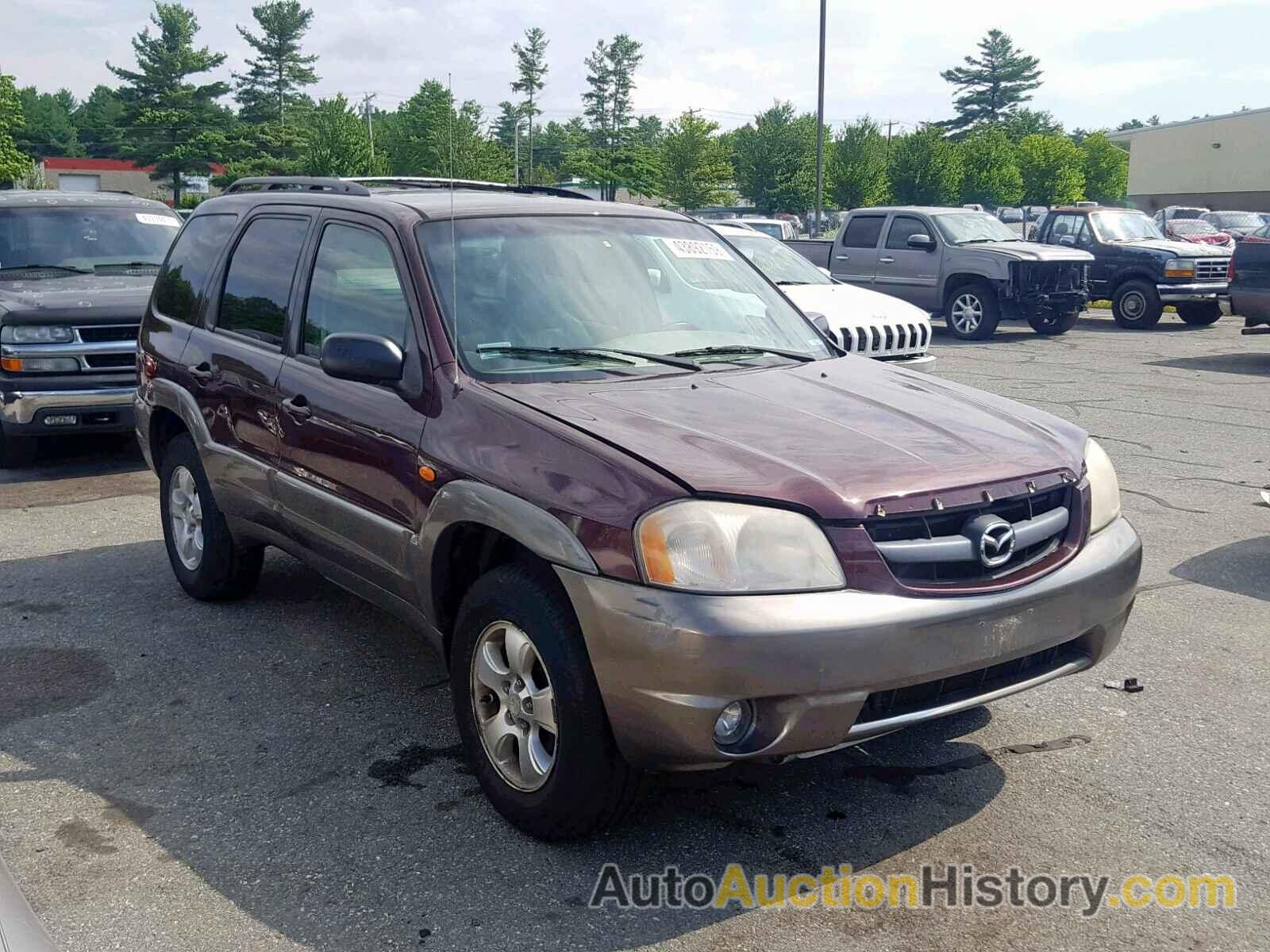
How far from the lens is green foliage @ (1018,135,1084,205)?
66.1 metres

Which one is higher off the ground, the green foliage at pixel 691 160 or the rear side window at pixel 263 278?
the green foliage at pixel 691 160

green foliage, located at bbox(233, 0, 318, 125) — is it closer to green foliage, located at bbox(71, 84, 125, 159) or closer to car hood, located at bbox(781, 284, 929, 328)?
green foliage, located at bbox(71, 84, 125, 159)

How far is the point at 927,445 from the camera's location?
11.6ft

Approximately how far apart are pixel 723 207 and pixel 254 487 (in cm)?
5711

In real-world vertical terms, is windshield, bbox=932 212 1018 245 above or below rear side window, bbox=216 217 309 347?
above

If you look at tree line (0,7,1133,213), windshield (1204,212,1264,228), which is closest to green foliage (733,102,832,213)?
tree line (0,7,1133,213)

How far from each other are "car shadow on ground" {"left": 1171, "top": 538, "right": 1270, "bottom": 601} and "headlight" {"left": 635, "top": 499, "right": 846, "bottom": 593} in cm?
359

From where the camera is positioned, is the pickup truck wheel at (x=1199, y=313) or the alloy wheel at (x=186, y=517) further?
the pickup truck wheel at (x=1199, y=313)

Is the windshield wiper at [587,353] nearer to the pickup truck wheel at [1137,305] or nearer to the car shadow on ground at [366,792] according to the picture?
the car shadow on ground at [366,792]

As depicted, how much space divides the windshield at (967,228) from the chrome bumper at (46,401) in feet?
42.6

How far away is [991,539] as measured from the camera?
3.30 m

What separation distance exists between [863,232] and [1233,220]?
74.5 feet

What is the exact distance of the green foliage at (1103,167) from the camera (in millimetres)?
90750

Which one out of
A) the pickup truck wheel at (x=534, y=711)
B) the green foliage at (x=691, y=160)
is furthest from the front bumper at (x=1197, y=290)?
the green foliage at (x=691, y=160)
